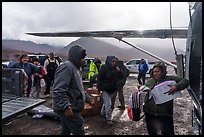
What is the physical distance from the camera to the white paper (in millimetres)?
2949

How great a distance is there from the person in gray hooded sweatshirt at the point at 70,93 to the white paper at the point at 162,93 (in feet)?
3.51

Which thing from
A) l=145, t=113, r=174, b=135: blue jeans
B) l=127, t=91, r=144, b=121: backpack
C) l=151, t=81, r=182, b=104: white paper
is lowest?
l=145, t=113, r=174, b=135: blue jeans

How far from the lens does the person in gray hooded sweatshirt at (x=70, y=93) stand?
2.63 m

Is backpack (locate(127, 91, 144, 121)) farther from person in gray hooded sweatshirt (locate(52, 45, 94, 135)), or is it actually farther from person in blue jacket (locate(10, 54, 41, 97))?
person in blue jacket (locate(10, 54, 41, 97))

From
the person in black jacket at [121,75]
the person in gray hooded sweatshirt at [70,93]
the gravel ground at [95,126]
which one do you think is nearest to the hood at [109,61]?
the person in black jacket at [121,75]

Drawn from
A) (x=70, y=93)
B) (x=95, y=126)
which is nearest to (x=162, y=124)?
(x=70, y=93)

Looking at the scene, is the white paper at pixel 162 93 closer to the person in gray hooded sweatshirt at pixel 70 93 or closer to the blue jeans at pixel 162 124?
the blue jeans at pixel 162 124

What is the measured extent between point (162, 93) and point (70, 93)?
1308 mm

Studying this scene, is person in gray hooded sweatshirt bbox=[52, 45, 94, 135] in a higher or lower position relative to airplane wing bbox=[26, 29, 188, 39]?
lower

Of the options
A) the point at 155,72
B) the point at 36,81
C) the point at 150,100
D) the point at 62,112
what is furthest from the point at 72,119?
the point at 36,81

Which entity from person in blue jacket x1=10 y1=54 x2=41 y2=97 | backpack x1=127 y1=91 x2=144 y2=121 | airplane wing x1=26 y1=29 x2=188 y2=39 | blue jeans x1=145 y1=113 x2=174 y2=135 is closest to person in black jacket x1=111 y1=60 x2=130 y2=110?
airplane wing x1=26 y1=29 x2=188 y2=39

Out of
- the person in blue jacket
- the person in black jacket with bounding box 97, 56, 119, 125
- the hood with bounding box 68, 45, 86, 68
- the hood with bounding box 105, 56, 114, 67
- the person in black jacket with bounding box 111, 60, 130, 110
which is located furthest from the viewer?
the person in blue jacket

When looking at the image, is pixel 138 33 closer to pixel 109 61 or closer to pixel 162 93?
pixel 109 61

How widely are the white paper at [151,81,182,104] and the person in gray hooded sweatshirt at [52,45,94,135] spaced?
1071 millimetres
